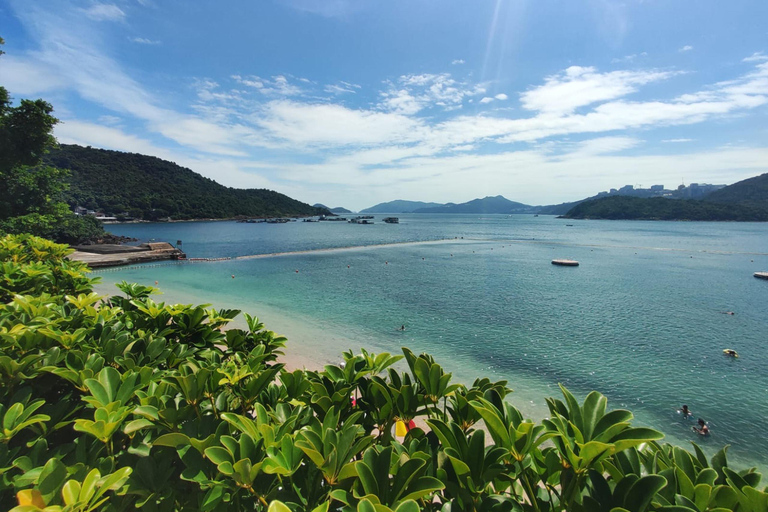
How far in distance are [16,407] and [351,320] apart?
14.9 m

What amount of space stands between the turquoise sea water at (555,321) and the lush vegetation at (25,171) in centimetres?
837

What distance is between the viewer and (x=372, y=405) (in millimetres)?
1991

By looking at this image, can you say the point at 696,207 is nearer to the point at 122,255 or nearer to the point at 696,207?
the point at 696,207

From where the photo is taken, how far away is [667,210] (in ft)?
427

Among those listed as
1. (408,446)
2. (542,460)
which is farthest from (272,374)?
(542,460)

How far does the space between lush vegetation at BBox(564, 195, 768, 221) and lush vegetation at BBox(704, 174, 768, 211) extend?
11.7 m

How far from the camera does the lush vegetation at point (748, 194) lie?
13150cm

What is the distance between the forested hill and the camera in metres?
108

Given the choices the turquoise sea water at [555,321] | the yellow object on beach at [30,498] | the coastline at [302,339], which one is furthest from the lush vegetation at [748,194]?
the yellow object on beach at [30,498]

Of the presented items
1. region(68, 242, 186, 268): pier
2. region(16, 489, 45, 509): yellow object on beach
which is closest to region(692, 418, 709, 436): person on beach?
region(16, 489, 45, 509): yellow object on beach

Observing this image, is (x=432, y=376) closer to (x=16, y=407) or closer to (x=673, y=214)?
(x=16, y=407)

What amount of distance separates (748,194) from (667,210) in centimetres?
4879

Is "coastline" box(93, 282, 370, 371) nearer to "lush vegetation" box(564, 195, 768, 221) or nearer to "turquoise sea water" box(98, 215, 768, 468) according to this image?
"turquoise sea water" box(98, 215, 768, 468)

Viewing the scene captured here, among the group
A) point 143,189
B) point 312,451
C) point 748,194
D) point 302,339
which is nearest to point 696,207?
point 748,194
